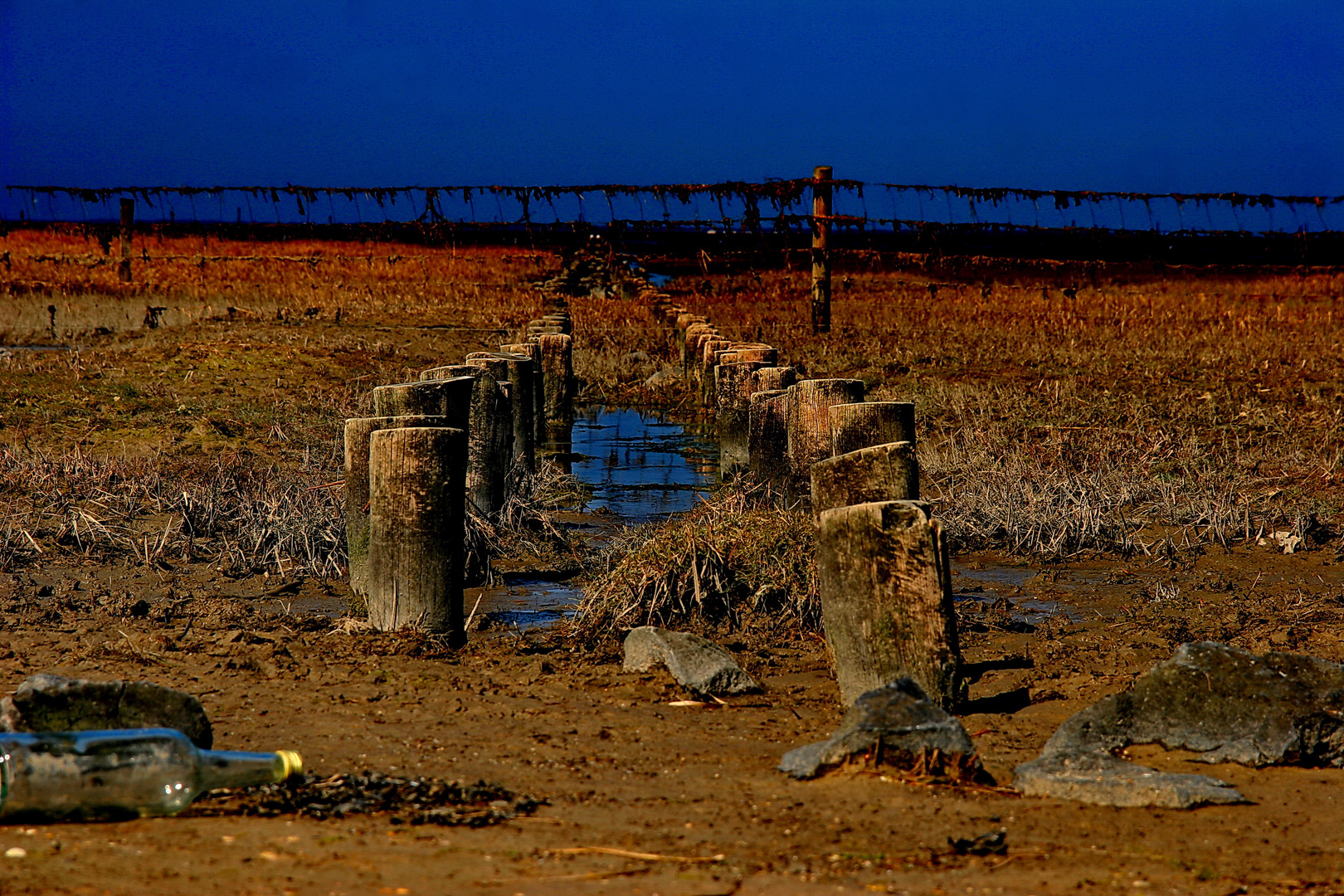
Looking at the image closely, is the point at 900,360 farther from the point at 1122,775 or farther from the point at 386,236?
the point at 386,236

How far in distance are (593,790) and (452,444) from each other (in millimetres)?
2280

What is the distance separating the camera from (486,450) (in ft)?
28.0

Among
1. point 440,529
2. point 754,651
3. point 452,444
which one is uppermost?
point 452,444

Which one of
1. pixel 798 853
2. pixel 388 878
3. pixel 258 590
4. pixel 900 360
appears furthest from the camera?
pixel 900 360

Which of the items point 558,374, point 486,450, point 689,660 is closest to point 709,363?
point 558,374

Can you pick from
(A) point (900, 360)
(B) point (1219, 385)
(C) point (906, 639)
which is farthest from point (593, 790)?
(A) point (900, 360)

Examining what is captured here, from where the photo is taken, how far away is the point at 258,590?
6.81 metres


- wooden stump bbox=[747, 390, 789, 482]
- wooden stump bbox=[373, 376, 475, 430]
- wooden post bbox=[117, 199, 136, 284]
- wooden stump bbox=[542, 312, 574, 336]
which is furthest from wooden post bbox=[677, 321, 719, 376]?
wooden post bbox=[117, 199, 136, 284]

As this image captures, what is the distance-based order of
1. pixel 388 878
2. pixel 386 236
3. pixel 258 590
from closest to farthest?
pixel 388 878
pixel 258 590
pixel 386 236

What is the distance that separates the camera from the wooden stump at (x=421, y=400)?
687cm

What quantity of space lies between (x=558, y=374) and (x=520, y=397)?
3123mm

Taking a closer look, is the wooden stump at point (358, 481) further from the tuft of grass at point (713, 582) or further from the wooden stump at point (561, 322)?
the wooden stump at point (561, 322)

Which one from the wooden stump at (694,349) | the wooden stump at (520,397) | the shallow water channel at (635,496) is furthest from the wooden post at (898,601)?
the wooden stump at (694,349)

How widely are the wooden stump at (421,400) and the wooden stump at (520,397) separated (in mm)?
3280
